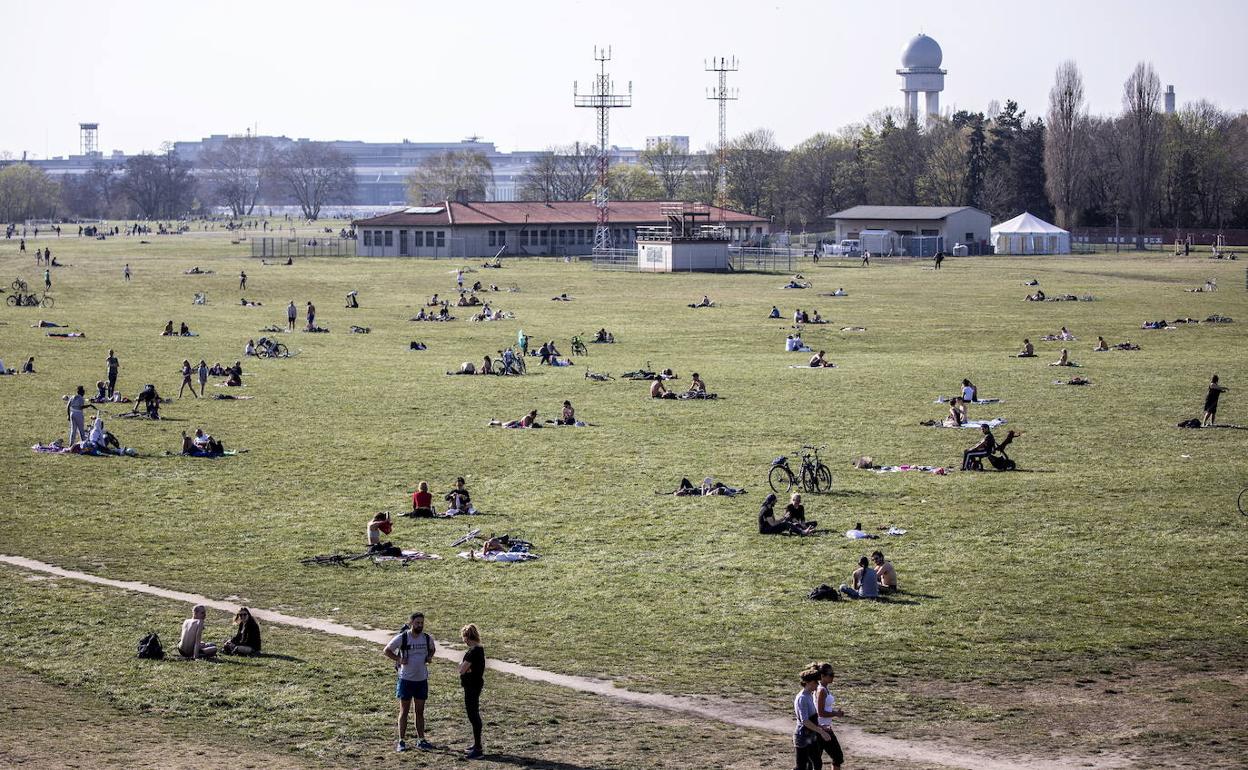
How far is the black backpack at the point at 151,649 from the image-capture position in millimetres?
20875

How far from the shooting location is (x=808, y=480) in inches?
1252

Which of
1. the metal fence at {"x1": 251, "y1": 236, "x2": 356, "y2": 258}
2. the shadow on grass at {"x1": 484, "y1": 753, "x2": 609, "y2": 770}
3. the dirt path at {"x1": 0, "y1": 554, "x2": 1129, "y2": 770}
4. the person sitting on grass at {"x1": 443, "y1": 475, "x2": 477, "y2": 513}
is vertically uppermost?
the metal fence at {"x1": 251, "y1": 236, "x2": 356, "y2": 258}

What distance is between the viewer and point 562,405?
44031 millimetres

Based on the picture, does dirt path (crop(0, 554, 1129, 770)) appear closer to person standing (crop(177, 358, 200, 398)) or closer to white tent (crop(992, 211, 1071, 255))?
person standing (crop(177, 358, 200, 398))

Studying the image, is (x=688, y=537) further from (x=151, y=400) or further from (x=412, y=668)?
(x=151, y=400)

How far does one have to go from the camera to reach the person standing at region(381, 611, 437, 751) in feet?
57.3

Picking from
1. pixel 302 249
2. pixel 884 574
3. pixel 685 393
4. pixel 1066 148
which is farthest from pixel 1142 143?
pixel 884 574

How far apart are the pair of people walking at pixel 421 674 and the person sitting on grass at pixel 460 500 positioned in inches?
478

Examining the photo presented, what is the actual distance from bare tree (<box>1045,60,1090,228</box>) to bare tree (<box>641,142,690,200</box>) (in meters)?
47.3

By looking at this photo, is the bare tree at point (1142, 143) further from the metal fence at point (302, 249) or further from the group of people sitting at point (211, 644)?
the group of people sitting at point (211, 644)

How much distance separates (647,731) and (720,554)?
28.5 ft

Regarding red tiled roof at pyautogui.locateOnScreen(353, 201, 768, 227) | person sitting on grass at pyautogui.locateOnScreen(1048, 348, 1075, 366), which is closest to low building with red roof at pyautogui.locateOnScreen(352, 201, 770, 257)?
red tiled roof at pyautogui.locateOnScreen(353, 201, 768, 227)

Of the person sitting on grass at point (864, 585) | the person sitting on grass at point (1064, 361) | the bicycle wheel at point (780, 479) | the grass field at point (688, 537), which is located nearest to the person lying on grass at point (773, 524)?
the grass field at point (688, 537)

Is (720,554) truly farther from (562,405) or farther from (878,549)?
(562,405)
